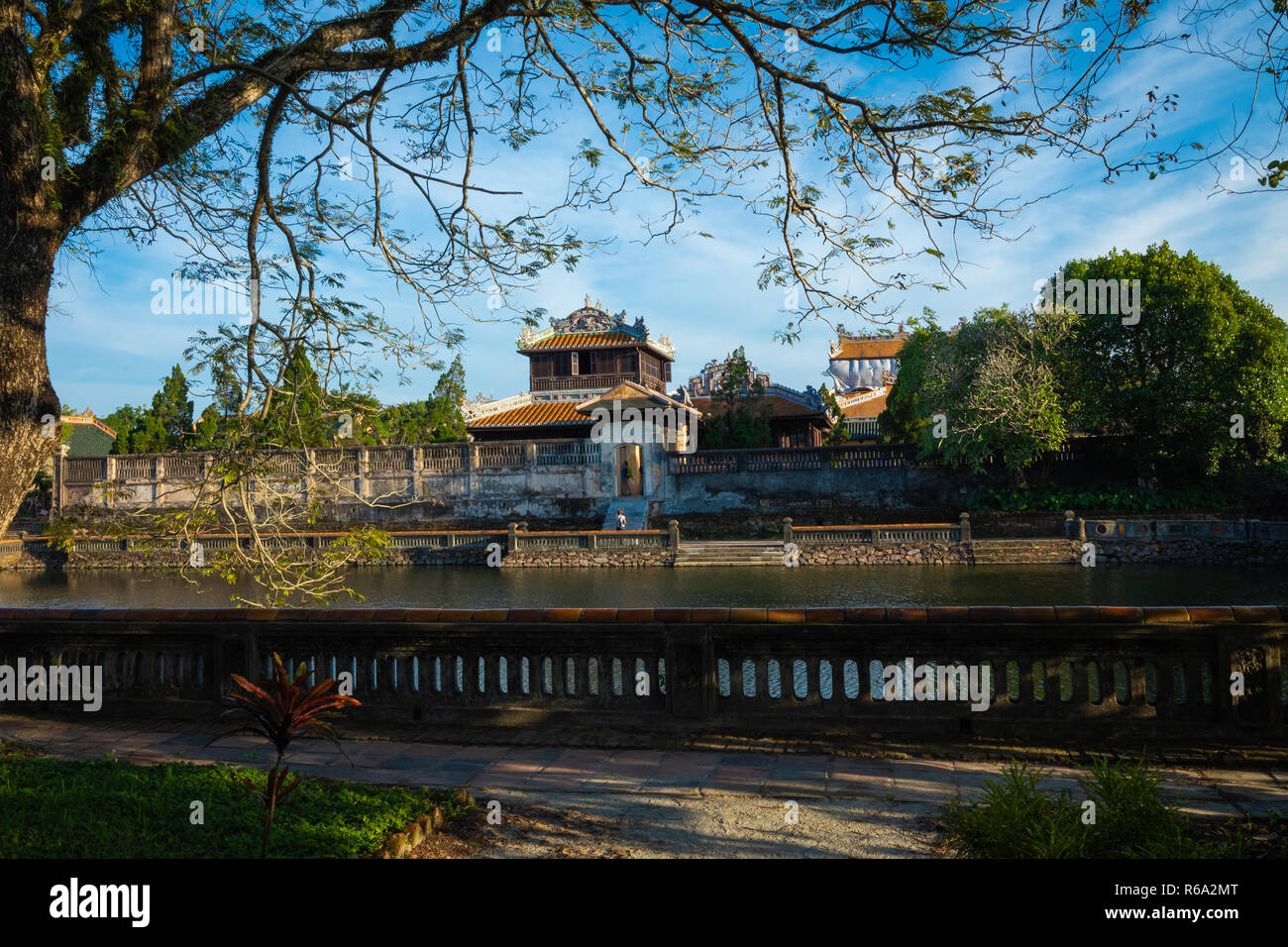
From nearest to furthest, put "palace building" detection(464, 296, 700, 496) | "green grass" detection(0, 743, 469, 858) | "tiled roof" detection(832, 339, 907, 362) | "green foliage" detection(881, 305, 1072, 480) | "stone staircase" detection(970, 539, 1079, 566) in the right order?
"green grass" detection(0, 743, 469, 858) → "stone staircase" detection(970, 539, 1079, 566) → "green foliage" detection(881, 305, 1072, 480) → "palace building" detection(464, 296, 700, 496) → "tiled roof" detection(832, 339, 907, 362)

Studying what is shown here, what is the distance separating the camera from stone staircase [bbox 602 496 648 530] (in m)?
31.2

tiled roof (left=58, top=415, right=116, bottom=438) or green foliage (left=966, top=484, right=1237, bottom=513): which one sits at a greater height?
tiled roof (left=58, top=415, right=116, bottom=438)

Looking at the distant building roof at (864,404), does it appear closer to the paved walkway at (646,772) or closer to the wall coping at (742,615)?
the wall coping at (742,615)

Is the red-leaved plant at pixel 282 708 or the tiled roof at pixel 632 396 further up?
the tiled roof at pixel 632 396

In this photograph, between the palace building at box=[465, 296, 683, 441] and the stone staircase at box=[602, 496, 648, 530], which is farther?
the palace building at box=[465, 296, 683, 441]

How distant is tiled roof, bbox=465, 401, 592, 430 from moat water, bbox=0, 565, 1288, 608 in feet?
31.8

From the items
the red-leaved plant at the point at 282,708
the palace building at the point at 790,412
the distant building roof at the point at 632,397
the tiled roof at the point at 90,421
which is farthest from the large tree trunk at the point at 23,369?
the tiled roof at the point at 90,421

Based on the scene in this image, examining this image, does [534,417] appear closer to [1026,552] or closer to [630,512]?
[630,512]

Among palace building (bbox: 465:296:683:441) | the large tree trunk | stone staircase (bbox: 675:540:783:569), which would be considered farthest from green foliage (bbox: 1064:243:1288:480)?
the large tree trunk

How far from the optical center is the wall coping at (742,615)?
4441 mm

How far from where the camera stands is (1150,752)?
428 cm

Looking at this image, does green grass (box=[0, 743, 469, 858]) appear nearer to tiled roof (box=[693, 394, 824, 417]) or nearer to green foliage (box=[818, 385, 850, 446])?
tiled roof (box=[693, 394, 824, 417])

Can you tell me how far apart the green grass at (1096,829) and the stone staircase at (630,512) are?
2790cm
